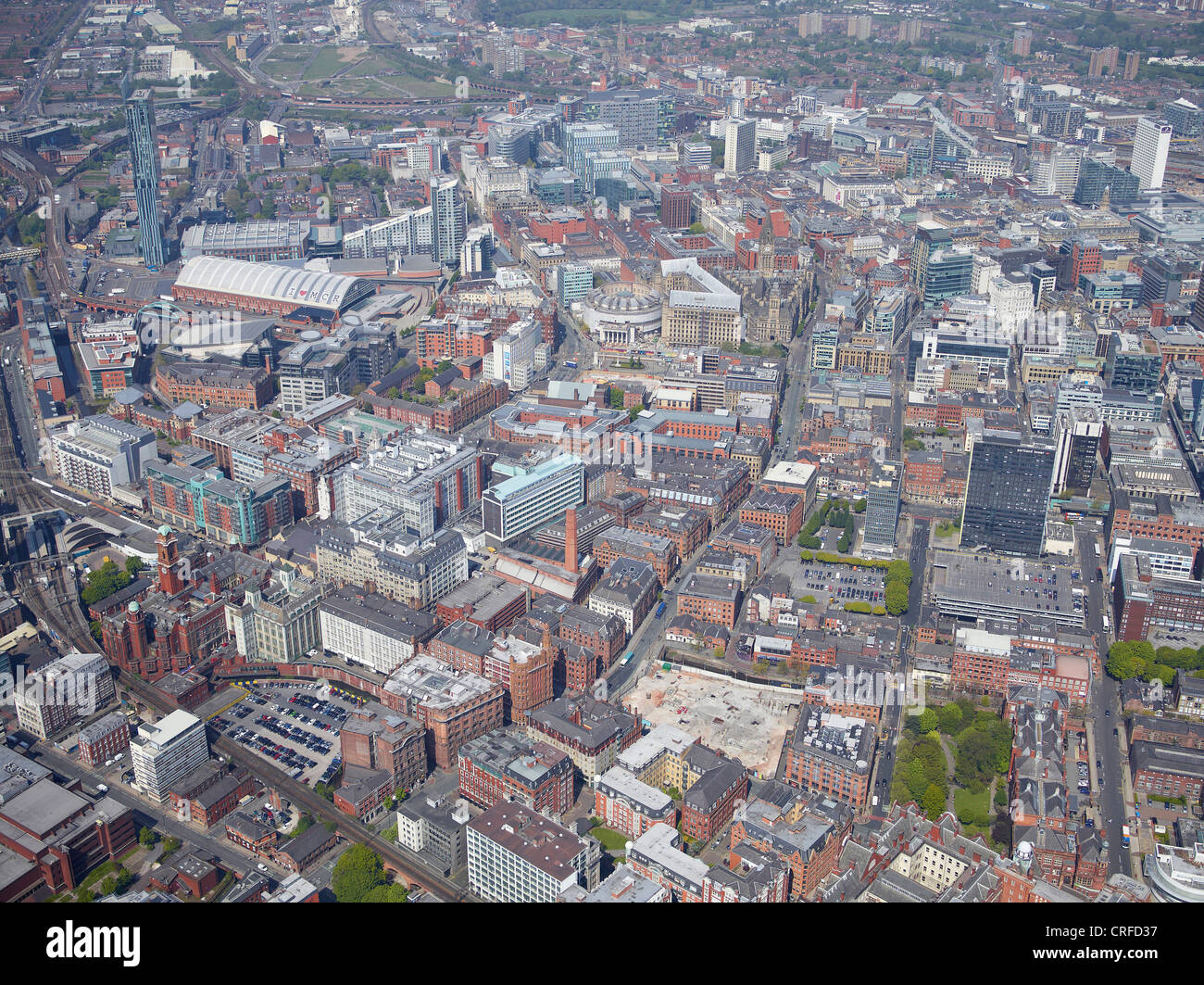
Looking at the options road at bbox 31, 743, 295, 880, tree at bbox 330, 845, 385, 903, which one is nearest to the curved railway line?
tree at bbox 330, 845, 385, 903

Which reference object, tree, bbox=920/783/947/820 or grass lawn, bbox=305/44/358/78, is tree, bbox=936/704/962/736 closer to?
tree, bbox=920/783/947/820

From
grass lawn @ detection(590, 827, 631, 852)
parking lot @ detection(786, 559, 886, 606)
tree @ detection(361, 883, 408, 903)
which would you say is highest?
parking lot @ detection(786, 559, 886, 606)

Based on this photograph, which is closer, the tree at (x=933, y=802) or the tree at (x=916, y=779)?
the tree at (x=933, y=802)

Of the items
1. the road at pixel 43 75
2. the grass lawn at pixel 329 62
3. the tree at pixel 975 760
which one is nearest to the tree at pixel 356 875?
the tree at pixel 975 760

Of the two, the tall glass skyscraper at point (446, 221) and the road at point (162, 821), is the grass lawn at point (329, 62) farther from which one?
the road at point (162, 821)

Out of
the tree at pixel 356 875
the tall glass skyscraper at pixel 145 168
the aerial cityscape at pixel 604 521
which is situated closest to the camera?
the tree at pixel 356 875

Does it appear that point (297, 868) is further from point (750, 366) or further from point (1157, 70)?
point (1157, 70)

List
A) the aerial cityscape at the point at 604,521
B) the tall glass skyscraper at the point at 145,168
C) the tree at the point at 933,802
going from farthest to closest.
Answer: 1. the tall glass skyscraper at the point at 145,168
2. the tree at the point at 933,802
3. the aerial cityscape at the point at 604,521
